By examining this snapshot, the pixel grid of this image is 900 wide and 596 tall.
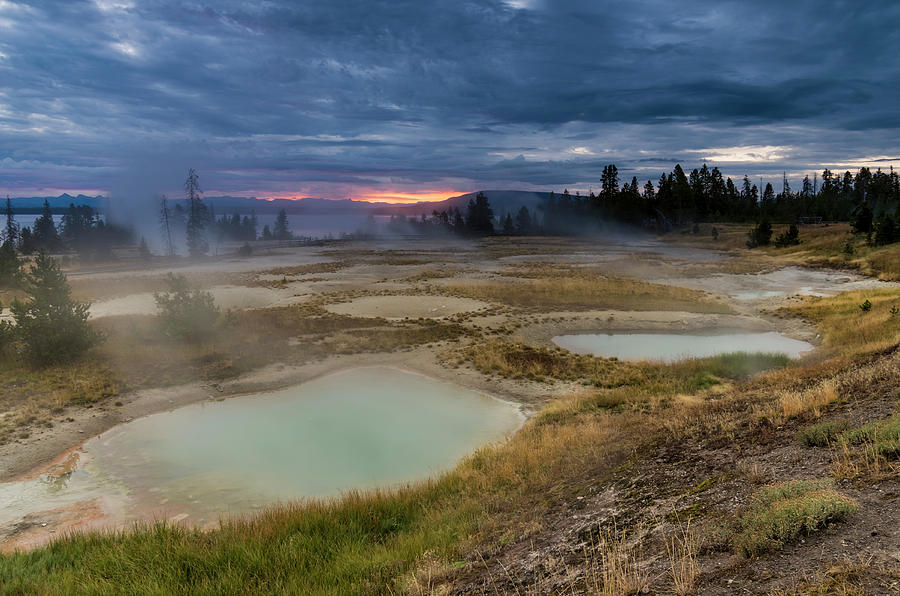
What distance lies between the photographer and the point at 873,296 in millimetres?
31250

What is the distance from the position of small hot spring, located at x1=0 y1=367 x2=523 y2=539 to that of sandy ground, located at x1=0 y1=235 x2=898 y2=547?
869mm

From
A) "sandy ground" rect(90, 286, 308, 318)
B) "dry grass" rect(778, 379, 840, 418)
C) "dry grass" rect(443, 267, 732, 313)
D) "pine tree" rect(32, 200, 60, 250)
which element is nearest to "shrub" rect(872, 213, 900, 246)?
"dry grass" rect(443, 267, 732, 313)

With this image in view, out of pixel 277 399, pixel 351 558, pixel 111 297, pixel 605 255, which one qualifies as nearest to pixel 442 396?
pixel 277 399

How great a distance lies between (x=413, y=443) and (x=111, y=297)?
138ft

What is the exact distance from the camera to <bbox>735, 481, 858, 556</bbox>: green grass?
4590 mm

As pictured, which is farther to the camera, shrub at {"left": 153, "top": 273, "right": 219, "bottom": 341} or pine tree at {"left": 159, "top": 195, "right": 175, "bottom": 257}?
pine tree at {"left": 159, "top": 195, "right": 175, "bottom": 257}

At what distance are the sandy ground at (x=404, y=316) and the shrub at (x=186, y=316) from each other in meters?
6.61

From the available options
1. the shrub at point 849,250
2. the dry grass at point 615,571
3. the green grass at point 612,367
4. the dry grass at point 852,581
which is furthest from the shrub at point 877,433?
the shrub at point 849,250

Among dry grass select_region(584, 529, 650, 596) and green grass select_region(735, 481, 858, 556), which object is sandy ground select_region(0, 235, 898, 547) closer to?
dry grass select_region(584, 529, 650, 596)

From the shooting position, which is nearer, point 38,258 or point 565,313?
point 38,258

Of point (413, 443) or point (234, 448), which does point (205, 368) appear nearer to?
point (234, 448)

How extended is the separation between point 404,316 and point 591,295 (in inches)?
656

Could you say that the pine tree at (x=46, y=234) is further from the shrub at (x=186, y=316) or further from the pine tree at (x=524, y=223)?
the pine tree at (x=524, y=223)

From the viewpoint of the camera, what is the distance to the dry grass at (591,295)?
117ft
